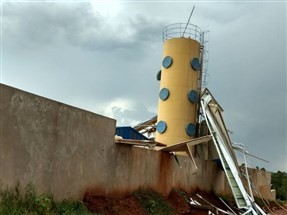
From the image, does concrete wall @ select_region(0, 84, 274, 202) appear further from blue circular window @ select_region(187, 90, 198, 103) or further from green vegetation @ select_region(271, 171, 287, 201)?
green vegetation @ select_region(271, 171, 287, 201)

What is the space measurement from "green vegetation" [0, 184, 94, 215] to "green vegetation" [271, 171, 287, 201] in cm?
2918

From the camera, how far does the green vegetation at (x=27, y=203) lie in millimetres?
8617

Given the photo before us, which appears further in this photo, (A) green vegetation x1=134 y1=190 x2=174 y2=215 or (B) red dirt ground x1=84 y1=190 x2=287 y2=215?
(A) green vegetation x1=134 y1=190 x2=174 y2=215

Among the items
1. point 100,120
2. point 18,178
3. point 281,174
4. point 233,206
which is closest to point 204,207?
point 233,206

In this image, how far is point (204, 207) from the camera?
647 inches

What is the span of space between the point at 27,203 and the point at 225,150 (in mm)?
11974

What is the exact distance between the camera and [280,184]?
39.3 m

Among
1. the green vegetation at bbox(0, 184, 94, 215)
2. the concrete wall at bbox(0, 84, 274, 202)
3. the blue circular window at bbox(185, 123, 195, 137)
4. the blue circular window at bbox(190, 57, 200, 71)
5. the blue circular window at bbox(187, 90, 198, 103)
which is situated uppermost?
the blue circular window at bbox(190, 57, 200, 71)

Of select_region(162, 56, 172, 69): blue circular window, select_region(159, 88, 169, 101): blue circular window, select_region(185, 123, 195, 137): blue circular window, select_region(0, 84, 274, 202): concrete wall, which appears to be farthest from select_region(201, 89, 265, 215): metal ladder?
select_region(0, 84, 274, 202): concrete wall

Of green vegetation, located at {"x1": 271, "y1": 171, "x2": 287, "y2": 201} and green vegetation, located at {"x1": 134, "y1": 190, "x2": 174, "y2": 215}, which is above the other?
green vegetation, located at {"x1": 271, "y1": 171, "x2": 287, "y2": 201}

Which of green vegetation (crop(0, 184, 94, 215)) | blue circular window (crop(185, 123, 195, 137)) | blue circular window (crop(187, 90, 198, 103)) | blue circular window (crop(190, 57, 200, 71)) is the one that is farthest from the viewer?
blue circular window (crop(190, 57, 200, 71))

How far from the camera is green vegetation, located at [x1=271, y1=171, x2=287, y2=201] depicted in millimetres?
35594

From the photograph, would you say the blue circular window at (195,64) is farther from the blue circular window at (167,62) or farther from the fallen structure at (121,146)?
the blue circular window at (167,62)

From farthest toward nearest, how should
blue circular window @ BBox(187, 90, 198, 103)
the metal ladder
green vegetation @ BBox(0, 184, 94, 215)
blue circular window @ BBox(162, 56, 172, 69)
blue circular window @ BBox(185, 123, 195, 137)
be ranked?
blue circular window @ BBox(162, 56, 172, 69), blue circular window @ BBox(187, 90, 198, 103), blue circular window @ BBox(185, 123, 195, 137), the metal ladder, green vegetation @ BBox(0, 184, 94, 215)
